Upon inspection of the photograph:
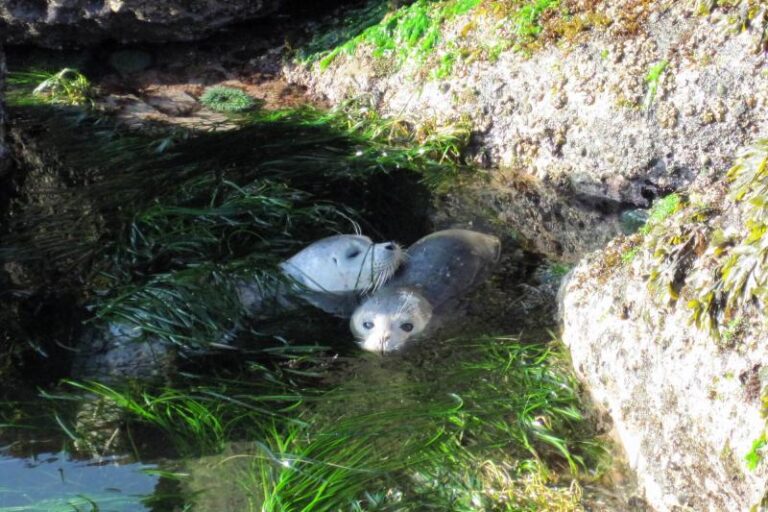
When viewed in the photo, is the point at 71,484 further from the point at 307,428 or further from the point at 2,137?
the point at 2,137

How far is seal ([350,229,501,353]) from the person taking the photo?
5.19 metres

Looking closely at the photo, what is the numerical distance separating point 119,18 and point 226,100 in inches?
63.2

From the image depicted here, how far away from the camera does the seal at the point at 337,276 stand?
562 centimetres

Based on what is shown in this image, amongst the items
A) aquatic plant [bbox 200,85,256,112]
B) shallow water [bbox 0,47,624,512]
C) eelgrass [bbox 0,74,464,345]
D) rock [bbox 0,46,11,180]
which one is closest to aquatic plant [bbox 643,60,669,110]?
eelgrass [bbox 0,74,464,345]

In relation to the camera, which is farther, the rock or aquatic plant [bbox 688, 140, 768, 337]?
the rock

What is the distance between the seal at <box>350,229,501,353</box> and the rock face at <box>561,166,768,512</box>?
1.09 m

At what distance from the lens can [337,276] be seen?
5.66m

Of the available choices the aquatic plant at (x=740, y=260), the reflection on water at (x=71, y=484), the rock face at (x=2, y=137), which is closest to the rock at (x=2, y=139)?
the rock face at (x=2, y=137)

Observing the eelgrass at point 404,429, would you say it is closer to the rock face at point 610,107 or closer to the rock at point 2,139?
the rock face at point 610,107

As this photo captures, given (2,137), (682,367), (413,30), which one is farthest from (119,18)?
(682,367)

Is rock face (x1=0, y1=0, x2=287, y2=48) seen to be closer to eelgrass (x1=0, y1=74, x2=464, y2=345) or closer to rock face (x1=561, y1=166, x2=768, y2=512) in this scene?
eelgrass (x1=0, y1=74, x2=464, y2=345)

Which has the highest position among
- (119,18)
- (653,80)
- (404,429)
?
(119,18)

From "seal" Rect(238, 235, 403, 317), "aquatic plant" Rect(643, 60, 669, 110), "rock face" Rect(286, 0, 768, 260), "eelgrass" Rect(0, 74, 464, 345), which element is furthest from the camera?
"aquatic plant" Rect(643, 60, 669, 110)

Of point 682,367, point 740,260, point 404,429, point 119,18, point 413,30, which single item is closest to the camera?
point 740,260
